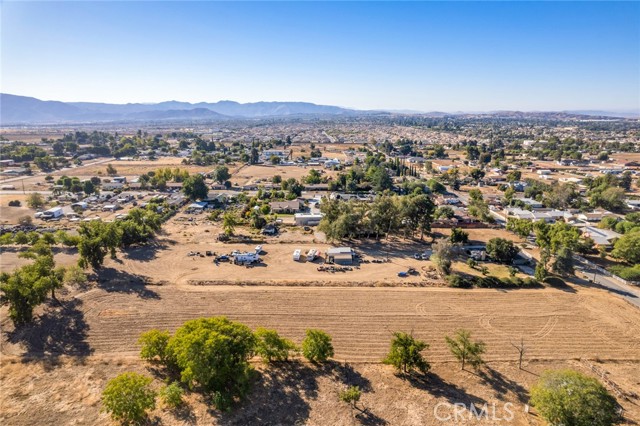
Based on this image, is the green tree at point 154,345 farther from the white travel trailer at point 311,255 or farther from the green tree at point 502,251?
the green tree at point 502,251

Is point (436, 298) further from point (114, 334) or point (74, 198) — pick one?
point (74, 198)

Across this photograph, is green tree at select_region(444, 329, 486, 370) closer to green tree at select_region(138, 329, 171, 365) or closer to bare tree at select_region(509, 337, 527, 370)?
bare tree at select_region(509, 337, 527, 370)

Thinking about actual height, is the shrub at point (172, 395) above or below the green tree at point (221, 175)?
below

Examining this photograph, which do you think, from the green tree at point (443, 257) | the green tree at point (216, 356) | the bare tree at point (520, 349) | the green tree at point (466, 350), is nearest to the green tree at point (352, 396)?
the green tree at point (216, 356)

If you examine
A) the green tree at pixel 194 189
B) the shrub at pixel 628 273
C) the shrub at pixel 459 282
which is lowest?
Result: the shrub at pixel 459 282

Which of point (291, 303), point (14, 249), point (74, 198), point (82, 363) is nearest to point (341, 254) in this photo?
point (291, 303)

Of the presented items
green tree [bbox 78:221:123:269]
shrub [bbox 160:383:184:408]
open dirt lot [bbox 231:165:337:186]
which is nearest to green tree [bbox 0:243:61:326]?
green tree [bbox 78:221:123:269]
